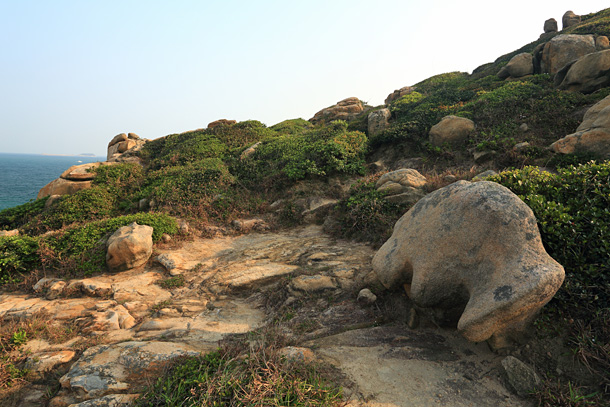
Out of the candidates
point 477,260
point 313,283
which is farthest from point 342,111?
point 477,260

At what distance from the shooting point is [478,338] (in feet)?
14.0

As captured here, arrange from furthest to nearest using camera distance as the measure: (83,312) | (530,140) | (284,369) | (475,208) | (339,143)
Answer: (339,143), (530,140), (83,312), (475,208), (284,369)

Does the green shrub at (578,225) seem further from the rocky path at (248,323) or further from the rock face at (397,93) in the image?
the rock face at (397,93)

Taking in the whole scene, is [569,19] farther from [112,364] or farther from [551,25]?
[112,364]

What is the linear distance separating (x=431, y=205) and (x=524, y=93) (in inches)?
605

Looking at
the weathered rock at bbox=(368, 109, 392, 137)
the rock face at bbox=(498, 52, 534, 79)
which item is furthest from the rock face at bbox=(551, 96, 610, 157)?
the rock face at bbox=(498, 52, 534, 79)

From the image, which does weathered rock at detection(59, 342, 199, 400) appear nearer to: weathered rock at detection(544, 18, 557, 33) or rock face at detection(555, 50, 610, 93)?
rock face at detection(555, 50, 610, 93)

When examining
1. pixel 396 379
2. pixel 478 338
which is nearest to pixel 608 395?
pixel 478 338

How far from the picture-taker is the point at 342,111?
30.5 meters

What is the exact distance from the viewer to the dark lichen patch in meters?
4.01

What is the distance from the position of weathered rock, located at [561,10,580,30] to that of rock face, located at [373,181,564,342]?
38.2m

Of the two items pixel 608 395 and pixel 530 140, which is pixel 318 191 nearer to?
pixel 530 140

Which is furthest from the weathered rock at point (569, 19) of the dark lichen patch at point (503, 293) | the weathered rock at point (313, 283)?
the dark lichen patch at point (503, 293)

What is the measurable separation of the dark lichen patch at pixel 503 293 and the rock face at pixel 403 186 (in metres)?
6.07
